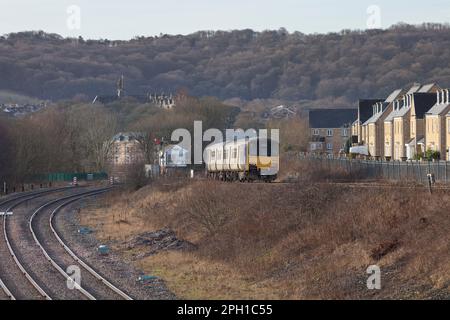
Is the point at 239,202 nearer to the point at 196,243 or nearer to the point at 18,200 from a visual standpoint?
the point at 196,243

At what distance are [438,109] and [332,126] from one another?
127 ft

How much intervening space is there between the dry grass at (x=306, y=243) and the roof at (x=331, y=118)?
5755 cm

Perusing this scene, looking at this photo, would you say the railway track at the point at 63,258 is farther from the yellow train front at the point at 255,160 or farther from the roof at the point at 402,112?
the roof at the point at 402,112

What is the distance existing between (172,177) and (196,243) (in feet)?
73.0

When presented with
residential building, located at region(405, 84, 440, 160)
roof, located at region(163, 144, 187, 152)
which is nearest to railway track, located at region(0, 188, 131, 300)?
residential building, located at region(405, 84, 440, 160)

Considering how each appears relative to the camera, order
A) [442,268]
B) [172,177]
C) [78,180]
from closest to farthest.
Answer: [442,268], [172,177], [78,180]

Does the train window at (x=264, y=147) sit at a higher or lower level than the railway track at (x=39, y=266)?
higher

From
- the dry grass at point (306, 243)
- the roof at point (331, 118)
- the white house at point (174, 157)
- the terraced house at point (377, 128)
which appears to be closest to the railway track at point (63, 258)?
the dry grass at point (306, 243)

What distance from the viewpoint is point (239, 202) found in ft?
110

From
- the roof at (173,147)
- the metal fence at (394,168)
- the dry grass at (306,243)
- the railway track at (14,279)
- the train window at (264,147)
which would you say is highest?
the roof at (173,147)

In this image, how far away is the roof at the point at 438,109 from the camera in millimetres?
53375

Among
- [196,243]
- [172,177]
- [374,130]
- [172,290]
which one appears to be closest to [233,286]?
[172,290]

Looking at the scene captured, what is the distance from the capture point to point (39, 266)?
27938mm

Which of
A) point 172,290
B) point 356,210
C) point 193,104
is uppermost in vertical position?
point 193,104
